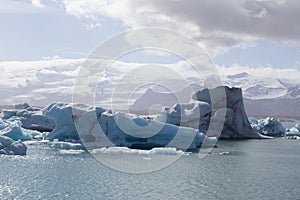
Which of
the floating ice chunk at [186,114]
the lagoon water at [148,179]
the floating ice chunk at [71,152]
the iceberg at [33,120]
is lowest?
the lagoon water at [148,179]

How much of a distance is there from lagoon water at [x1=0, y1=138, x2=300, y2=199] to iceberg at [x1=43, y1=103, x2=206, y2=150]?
4.81m

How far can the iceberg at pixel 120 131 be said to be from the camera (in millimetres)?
37656

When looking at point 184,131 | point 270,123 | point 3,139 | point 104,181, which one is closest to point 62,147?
point 3,139

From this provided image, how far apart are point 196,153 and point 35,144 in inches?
565

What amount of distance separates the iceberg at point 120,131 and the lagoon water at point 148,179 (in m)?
4.81

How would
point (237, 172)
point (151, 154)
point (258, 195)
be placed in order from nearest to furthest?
1. point (258, 195)
2. point (237, 172)
3. point (151, 154)

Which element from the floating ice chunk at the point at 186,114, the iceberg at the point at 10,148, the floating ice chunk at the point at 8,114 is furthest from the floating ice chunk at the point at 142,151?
the floating ice chunk at the point at 8,114

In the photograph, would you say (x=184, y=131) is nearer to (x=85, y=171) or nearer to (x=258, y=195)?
(x=85, y=171)

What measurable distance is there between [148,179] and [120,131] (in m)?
14.9

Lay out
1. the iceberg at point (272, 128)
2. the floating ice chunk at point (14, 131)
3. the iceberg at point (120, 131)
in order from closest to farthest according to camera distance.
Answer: the floating ice chunk at point (14, 131) → the iceberg at point (120, 131) → the iceberg at point (272, 128)

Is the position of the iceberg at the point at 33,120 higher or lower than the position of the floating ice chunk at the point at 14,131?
higher

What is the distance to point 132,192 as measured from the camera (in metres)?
19.9

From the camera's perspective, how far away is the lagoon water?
19.7m

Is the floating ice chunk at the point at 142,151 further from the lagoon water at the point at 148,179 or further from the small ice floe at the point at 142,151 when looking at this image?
the lagoon water at the point at 148,179
